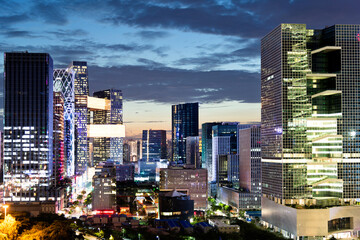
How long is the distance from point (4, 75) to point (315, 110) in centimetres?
7483

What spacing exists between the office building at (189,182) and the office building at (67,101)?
44031 millimetres

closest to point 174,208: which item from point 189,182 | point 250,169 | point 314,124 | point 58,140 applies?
point 189,182

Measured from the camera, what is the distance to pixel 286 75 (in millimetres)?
78688

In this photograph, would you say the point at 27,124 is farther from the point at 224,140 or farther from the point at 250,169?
the point at 224,140

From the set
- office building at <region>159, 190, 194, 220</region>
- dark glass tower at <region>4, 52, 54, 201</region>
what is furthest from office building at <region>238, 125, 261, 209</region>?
dark glass tower at <region>4, 52, 54, 201</region>

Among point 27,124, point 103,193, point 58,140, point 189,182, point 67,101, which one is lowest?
point 103,193

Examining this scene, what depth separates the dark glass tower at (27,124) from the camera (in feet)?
352

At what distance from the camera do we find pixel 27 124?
4281 inches

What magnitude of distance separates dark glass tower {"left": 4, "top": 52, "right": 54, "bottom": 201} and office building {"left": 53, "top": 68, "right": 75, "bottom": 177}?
35.7m

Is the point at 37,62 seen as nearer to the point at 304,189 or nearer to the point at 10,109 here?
the point at 10,109

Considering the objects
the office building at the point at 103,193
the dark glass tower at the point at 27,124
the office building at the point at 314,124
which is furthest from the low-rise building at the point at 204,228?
the dark glass tower at the point at 27,124

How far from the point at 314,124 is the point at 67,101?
314ft

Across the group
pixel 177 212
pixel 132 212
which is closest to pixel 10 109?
pixel 132 212

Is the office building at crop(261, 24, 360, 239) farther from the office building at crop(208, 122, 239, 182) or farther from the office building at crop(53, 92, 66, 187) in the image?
the office building at crop(208, 122, 239, 182)
